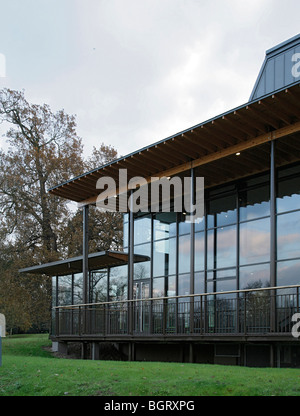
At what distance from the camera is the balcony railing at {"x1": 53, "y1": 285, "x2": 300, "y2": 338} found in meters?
12.8

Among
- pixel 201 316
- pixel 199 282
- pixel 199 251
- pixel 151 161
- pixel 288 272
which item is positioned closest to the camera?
pixel 201 316

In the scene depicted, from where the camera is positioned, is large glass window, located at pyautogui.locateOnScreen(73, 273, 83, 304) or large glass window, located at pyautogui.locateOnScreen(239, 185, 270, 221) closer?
large glass window, located at pyautogui.locateOnScreen(239, 185, 270, 221)

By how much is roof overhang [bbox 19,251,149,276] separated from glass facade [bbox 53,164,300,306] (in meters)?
0.56

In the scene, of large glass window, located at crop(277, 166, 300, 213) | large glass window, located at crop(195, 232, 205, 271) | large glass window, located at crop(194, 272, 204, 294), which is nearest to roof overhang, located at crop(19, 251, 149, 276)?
large glass window, located at crop(195, 232, 205, 271)

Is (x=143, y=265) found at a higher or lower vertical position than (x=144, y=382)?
higher

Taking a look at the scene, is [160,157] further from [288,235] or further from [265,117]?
[288,235]

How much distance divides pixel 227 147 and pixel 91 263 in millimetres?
9879

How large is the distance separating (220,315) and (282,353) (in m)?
2.00

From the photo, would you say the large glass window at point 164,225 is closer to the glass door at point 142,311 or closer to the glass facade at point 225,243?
the glass facade at point 225,243

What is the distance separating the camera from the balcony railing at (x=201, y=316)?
12789 mm

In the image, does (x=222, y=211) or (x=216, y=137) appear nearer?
(x=216, y=137)

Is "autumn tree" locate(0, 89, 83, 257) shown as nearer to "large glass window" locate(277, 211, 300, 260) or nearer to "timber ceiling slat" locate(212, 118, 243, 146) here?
"large glass window" locate(277, 211, 300, 260)

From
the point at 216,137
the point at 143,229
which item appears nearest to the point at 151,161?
the point at 216,137

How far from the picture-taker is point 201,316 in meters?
13.5
